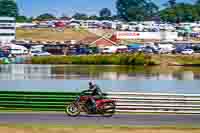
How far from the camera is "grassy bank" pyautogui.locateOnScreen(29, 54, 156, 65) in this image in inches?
5679

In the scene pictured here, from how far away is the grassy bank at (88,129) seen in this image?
85.9 ft

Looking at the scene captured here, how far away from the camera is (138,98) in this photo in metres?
35.2

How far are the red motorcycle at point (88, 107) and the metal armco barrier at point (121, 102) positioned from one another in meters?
2.27

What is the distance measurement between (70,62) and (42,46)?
2684 cm

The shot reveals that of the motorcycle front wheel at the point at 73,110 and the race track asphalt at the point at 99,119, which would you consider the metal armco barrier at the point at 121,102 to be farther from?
the motorcycle front wheel at the point at 73,110

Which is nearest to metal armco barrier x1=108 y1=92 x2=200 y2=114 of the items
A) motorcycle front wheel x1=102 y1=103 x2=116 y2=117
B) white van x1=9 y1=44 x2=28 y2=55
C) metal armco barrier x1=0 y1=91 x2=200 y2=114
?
metal armco barrier x1=0 y1=91 x2=200 y2=114

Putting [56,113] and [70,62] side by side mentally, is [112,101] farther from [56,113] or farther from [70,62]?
[70,62]

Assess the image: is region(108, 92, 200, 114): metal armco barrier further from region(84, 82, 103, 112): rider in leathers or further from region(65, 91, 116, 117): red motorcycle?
region(84, 82, 103, 112): rider in leathers

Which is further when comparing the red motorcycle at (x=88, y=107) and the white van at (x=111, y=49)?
the white van at (x=111, y=49)

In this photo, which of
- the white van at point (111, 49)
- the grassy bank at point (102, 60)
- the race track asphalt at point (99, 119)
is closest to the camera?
the race track asphalt at point (99, 119)

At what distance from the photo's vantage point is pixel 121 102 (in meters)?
35.1

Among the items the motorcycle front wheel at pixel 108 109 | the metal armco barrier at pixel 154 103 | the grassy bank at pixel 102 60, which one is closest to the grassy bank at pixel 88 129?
the motorcycle front wheel at pixel 108 109

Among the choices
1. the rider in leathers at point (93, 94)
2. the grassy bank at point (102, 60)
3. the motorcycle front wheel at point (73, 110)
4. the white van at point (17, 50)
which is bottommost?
the grassy bank at point (102, 60)

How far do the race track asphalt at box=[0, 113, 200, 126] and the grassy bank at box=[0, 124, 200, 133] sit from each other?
1.59 metres
